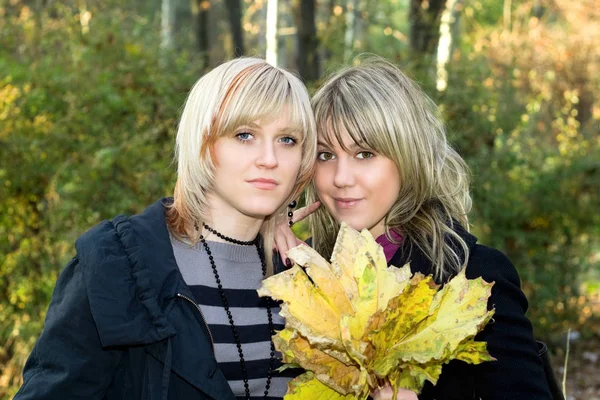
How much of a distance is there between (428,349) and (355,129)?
1035mm

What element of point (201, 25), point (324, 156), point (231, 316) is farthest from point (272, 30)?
point (231, 316)

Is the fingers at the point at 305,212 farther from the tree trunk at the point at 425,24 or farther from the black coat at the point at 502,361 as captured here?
the tree trunk at the point at 425,24

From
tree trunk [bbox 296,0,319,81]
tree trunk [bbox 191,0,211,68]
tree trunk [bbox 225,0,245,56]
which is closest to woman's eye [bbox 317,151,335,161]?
tree trunk [bbox 296,0,319,81]

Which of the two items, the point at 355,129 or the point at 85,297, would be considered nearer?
the point at 85,297

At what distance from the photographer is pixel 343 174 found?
8.81ft

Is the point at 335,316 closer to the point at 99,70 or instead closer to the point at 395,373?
the point at 395,373

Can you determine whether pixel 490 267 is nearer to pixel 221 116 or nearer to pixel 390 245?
pixel 390 245

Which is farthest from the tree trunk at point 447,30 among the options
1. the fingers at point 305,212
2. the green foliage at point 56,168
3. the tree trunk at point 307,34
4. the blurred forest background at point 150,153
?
the fingers at point 305,212

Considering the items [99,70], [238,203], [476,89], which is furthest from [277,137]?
[476,89]

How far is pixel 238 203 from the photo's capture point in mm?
2488

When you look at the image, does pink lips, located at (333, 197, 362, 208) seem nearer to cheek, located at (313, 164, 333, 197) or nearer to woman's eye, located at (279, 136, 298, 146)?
cheek, located at (313, 164, 333, 197)

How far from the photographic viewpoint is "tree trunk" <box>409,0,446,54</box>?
8.38 meters

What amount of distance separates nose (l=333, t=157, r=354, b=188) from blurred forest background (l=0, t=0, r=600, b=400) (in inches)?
114

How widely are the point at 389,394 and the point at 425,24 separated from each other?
7229 millimetres
